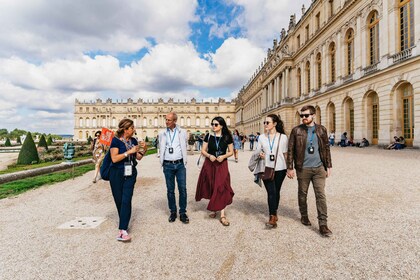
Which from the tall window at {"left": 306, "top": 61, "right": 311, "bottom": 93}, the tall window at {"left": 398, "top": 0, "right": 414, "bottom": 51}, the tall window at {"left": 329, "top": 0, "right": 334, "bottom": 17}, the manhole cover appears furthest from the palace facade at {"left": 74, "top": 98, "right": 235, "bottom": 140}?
the manhole cover

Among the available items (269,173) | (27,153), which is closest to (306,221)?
(269,173)

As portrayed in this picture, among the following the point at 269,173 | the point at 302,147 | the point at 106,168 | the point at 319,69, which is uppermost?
the point at 319,69

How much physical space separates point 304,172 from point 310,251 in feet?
3.21

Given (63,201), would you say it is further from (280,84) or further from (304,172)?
(280,84)

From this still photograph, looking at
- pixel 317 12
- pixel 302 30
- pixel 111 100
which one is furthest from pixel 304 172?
pixel 111 100

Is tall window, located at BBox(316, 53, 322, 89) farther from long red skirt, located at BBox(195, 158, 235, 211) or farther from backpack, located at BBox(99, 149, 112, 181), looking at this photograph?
backpack, located at BBox(99, 149, 112, 181)

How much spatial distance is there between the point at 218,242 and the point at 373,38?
19.7 m

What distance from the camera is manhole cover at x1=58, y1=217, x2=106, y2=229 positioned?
3.31m

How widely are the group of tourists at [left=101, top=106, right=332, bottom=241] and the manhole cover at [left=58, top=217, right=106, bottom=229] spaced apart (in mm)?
791

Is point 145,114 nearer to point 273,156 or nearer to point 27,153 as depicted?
point 27,153

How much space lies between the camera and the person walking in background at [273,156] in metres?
3.21

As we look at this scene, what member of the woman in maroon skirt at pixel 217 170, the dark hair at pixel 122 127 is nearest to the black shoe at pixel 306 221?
the woman in maroon skirt at pixel 217 170

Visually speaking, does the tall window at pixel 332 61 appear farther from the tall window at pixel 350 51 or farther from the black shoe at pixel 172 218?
the black shoe at pixel 172 218

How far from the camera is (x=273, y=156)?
3205 mm
